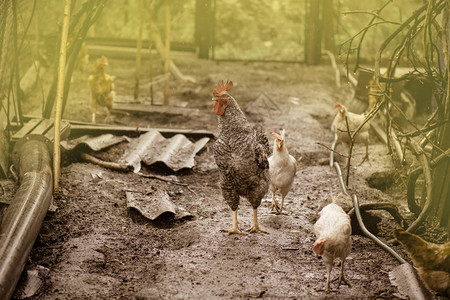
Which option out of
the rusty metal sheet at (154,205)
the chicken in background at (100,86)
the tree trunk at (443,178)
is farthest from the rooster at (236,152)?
the chicken in background at (100,86)

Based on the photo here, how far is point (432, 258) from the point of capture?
3.30 meters

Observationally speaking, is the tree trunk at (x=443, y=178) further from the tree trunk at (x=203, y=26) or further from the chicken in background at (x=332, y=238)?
the tree trunk at (x=203, y=26)

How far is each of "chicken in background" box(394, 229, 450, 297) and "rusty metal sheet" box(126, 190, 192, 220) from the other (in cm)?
225

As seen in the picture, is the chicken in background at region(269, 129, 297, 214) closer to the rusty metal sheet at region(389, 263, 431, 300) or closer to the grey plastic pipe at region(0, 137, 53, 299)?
the rusty metal sheet at region(389, 263, 431, 300)

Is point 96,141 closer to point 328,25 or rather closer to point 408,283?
point 408,283

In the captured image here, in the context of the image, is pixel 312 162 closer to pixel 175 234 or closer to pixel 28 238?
pixel 175 234

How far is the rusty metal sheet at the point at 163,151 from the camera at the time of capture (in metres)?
6.16

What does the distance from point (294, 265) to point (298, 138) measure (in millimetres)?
3599

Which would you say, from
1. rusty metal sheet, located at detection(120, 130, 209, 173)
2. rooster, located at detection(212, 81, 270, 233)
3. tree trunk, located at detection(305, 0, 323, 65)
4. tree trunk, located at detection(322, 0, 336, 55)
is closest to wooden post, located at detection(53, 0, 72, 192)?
rusty metal sheet, located at detection(120, 130, 209, 173)

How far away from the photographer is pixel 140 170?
6.09m

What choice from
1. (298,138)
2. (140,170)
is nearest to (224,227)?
(140,170)

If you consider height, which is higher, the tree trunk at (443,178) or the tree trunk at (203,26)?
the tree trunk at (203,26)

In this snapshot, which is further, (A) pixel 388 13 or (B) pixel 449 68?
(A) pixel 388 13

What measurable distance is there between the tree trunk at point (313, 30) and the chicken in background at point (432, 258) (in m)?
9.17
